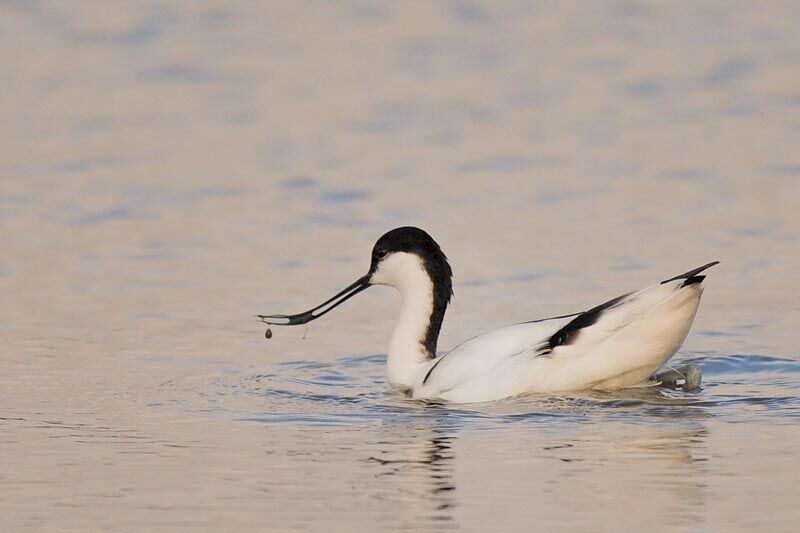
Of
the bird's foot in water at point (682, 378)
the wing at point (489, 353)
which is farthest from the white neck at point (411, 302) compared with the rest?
the bird's foot in water at point (682, 378)

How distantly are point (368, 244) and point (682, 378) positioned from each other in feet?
15.2

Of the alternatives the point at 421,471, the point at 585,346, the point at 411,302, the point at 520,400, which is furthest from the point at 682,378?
the point at 421,471

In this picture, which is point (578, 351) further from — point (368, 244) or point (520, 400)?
point (368, 244)

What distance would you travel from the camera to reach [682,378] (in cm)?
972

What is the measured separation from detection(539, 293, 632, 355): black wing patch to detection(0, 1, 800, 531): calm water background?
0.35 m

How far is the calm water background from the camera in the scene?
7.34m

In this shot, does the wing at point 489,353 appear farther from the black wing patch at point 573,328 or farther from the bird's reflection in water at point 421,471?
the bird's reflection in water at point 421,471

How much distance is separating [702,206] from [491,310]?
347cm

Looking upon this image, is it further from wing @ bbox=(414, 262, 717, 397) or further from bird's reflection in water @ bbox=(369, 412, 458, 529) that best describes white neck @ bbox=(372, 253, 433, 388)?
bird's reflection in water @ bbox=(369, 412, 458, 529)

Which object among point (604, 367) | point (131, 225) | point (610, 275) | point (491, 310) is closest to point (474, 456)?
point (604, 367)

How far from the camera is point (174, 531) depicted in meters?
6.59

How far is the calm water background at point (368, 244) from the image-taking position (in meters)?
7.34

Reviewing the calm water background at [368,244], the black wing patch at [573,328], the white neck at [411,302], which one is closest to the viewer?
the calm water background at [368,244]

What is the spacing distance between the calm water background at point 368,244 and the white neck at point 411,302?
1.09 feet
